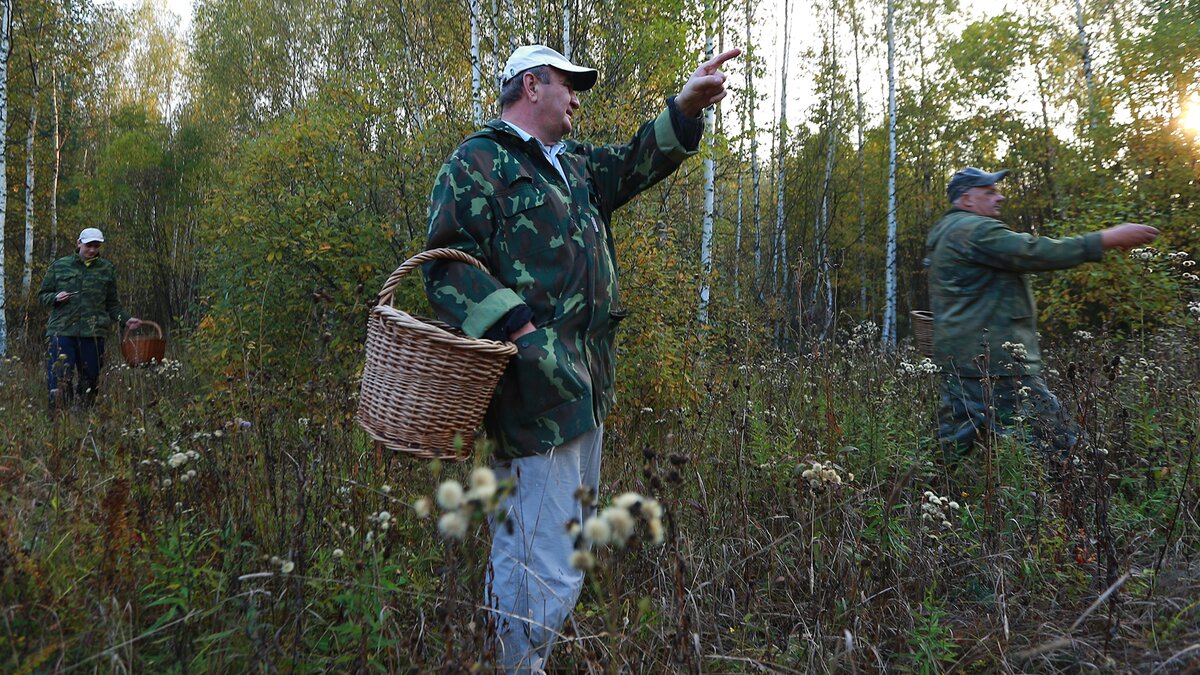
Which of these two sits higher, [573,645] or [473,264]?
[473,264]

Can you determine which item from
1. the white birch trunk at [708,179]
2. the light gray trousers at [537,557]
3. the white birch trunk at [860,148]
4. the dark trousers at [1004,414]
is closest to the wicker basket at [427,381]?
the light gray trousers at [537,557]

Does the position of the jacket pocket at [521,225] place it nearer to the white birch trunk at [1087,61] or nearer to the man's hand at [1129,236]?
the man's hand at [1129,236]

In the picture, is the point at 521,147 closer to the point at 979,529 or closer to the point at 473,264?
the point at 473,264

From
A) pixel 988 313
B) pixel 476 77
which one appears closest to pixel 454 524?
pixel 988 313

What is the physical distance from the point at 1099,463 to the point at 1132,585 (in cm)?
45

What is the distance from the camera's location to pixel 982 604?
8.93 ft

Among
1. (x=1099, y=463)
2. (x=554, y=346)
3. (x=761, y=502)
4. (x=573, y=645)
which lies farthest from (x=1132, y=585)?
(x=554, y=346)

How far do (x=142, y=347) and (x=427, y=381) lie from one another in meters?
6.03

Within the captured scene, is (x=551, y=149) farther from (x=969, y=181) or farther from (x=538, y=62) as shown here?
(x=969, y=181)

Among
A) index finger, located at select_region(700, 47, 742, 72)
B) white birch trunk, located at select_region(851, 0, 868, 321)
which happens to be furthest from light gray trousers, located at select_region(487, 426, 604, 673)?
white birch trunk, located at select_region(851, 0, 868, 321)

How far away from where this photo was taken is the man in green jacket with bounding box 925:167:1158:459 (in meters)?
3.74

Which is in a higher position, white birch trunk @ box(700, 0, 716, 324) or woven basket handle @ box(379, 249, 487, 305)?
white birch trunk @ box(700, 0, 716, 324)

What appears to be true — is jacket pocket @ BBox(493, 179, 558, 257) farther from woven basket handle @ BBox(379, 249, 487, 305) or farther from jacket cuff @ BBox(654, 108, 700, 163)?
jacket cuff @ BBox(654, 108, 700, 163)

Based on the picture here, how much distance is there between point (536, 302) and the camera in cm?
228
